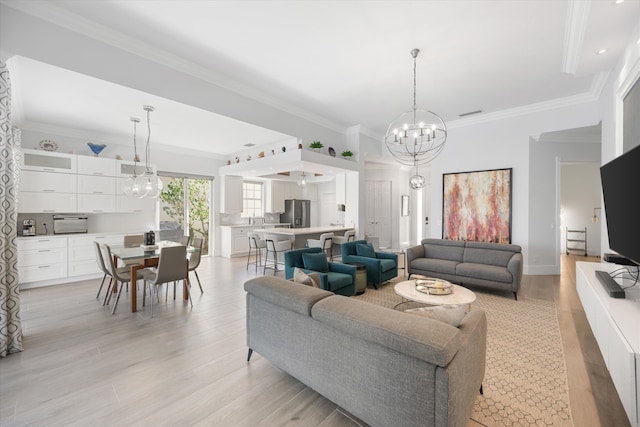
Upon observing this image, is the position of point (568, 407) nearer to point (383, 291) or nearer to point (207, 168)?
point (383, 291)

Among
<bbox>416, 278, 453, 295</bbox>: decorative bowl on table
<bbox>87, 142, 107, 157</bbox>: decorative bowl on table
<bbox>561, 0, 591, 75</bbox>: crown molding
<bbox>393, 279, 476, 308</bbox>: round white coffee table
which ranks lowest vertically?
<bbox>393, 279, 476, 308</bbox>: round white coffee table

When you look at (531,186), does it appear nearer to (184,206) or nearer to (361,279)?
(361,279)

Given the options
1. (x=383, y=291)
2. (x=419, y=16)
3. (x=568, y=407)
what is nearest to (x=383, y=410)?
(x=568, y=407)

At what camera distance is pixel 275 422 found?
1.84 m

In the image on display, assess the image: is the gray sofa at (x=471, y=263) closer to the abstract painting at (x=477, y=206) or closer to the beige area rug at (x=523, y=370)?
the beige area rug at (x=523, y=370)

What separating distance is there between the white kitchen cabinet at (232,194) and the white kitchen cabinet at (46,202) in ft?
11.1

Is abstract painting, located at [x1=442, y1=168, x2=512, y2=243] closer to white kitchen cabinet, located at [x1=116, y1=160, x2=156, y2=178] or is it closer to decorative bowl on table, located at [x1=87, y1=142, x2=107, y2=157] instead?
white kitchen cabinet, located at [x1=116, y1=160, x2=156, y2=178]

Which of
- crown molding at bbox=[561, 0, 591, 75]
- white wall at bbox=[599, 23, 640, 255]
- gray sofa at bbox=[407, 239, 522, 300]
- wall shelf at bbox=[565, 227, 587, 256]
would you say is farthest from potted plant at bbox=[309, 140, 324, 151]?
wall shelf at bbox=[565, 227, 587, 256]

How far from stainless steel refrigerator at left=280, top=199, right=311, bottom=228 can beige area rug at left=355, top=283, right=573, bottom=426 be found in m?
6.22

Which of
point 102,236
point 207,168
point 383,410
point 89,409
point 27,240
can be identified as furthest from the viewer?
point 207,168

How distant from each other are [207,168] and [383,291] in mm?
5966

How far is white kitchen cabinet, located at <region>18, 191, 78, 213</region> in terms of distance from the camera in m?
4.85

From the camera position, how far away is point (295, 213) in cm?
974

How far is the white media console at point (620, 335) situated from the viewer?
150 cm
